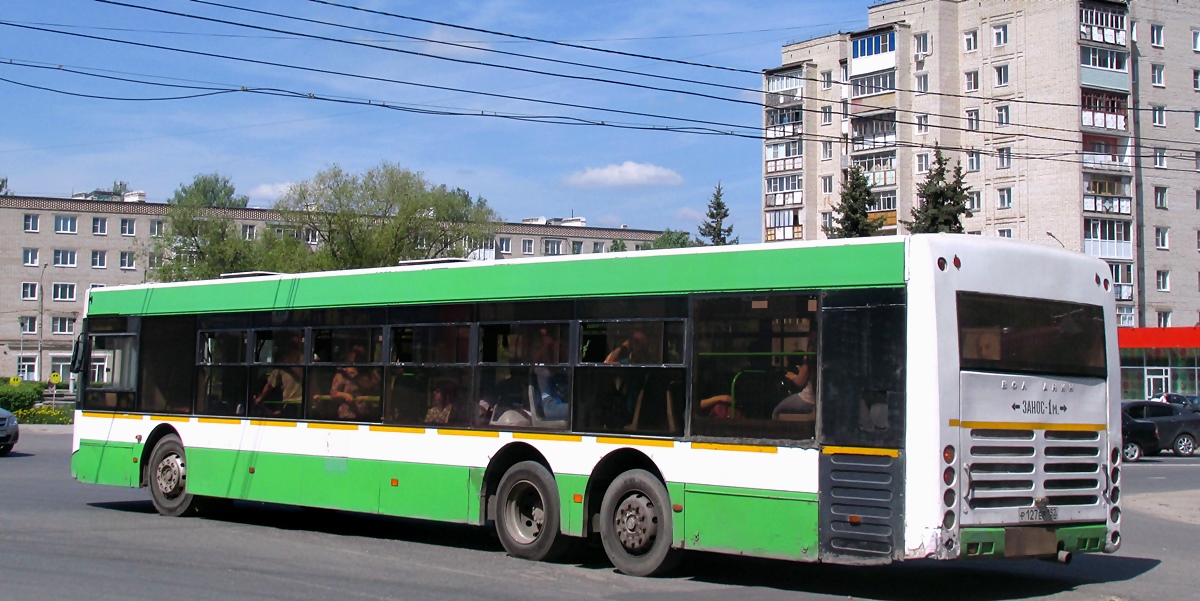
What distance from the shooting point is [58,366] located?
90.6 meters

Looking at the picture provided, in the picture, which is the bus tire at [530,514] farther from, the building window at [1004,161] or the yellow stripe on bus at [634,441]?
the building window at [1004,161]

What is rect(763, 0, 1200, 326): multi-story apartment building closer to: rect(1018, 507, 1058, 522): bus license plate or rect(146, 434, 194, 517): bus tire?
rect(146, 434, 194, 517): bus tire

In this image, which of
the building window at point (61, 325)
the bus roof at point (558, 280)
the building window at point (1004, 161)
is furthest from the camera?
the building window at point (61, 325)

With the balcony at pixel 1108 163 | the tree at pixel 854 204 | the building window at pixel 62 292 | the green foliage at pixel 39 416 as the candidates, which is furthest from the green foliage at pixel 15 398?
the building window at pixel 62 292

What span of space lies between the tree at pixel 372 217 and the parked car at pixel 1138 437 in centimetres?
3611

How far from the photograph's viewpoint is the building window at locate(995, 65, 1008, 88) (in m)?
65.5

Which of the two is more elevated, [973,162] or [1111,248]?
[973,162]

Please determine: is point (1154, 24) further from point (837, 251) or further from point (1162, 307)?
point (837, 251)

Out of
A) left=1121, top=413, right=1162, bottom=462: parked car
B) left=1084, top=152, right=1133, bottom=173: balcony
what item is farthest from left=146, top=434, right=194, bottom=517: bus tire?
left=1084, top=152, right=1133, bottom=173: balcony

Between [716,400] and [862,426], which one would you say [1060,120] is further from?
[862,426]

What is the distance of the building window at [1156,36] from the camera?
222 ft

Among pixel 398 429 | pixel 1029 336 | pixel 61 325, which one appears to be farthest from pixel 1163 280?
pixel 61 325

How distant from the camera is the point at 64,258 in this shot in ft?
306

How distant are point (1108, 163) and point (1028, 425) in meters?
60.2
